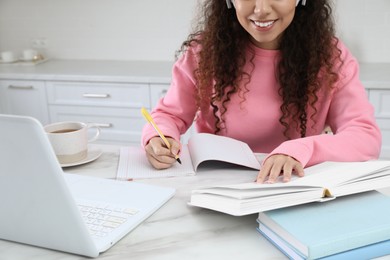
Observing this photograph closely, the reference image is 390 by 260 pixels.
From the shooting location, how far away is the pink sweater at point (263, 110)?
56.2 inches

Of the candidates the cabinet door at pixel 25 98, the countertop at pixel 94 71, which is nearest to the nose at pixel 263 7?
the countertop at pixel 94 71

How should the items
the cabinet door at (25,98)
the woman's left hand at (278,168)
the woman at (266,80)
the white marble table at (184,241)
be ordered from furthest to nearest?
the cabinet door at (25,98) → the woman at (266,80) → the woman's left hand at (278,168) → the white marble table at (184,241)

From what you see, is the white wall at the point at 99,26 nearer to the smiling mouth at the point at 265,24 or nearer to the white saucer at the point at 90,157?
the smiling mouth at the point at 265,24

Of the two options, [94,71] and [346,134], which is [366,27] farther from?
[346,134]

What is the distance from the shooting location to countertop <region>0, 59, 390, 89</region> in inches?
108

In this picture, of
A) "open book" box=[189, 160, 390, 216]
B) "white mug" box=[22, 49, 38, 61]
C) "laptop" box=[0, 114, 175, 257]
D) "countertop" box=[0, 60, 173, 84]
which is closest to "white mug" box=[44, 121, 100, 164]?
"laptop" box=[0, 114, 175, 257]

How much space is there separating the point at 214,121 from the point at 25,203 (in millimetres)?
921

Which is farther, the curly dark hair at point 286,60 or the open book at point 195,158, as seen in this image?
the curly dark hair at point 286,60

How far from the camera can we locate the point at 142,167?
4.17ft

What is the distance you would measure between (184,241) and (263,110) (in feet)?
2.50

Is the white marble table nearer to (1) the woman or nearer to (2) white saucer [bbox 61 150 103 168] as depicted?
(2) white saucer [bbox 61 150 103 168]

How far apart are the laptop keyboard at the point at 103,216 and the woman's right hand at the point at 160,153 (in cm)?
27

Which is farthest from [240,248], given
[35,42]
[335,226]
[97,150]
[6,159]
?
[35,42]

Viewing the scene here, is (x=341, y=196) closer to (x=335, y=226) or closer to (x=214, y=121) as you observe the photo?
(x=335, y=226)
